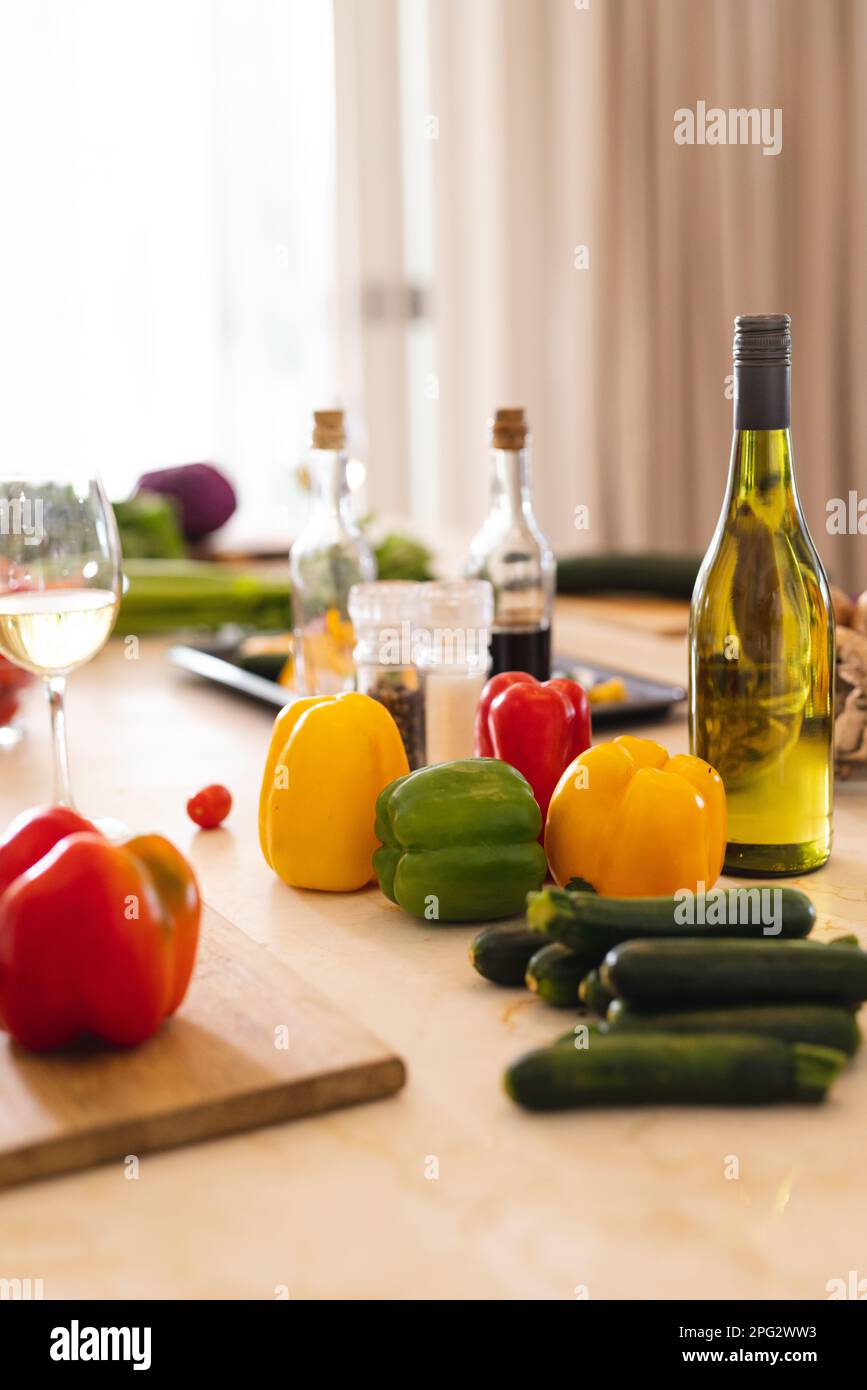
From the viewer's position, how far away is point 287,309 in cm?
484

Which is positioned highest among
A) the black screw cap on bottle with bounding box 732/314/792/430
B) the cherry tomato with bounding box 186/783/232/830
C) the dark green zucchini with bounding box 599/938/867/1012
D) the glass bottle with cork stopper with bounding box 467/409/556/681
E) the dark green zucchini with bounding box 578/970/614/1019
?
the black screw cap on bottle with bounding box 732/314/792/430

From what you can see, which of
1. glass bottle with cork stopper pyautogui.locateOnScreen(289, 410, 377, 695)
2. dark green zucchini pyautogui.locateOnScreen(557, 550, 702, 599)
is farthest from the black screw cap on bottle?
dark green zucchini pyautogui.locateOnScreen(557, 550, 702, 599)

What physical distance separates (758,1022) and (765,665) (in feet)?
1.18

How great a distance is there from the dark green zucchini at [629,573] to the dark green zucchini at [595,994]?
1536 mm

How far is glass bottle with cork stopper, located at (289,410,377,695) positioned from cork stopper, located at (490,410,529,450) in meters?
0.24

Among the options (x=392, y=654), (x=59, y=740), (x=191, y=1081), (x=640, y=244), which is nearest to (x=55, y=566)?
(x=59, y=740)

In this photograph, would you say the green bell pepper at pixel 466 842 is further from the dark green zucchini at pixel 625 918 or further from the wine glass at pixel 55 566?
the wine glass at pixel 55 566

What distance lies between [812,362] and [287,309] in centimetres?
174

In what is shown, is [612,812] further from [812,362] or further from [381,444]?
[381,444]

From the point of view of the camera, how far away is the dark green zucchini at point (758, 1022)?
0.74 m

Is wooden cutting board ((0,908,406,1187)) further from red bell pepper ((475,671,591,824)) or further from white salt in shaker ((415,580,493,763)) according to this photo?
white salt in shaker ((415,580,493,763))

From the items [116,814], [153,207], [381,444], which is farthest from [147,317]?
[116,814]

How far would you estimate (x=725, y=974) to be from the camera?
0.75 m

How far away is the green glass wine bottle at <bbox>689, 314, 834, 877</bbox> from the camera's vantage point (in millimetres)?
1040
